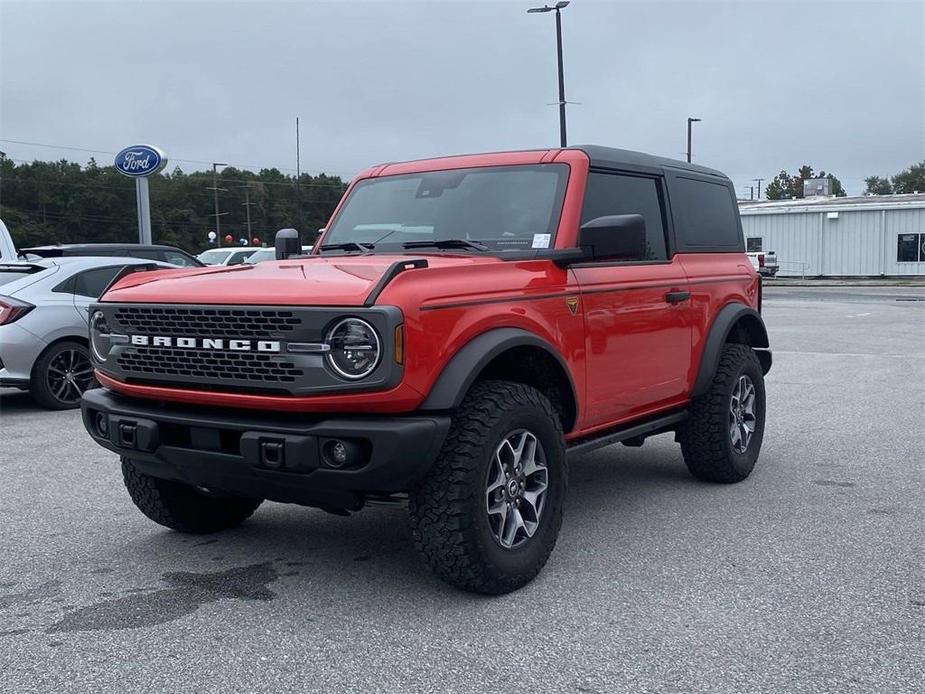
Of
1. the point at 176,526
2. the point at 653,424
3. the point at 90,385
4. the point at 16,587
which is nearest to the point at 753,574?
the point at 653,424

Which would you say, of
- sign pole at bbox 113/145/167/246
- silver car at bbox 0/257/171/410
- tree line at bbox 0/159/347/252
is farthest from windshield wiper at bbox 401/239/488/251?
tree line at bbox 0/159/347/252

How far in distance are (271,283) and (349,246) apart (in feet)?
4.71

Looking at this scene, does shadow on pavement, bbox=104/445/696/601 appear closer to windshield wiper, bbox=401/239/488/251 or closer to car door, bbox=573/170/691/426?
car door, bbox=573/170/691/426

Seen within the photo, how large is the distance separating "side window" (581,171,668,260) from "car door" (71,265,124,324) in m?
6.13

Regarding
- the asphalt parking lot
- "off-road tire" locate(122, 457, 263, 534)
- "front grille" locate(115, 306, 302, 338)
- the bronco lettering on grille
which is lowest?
the asphalt parking lot

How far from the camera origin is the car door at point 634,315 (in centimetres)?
511

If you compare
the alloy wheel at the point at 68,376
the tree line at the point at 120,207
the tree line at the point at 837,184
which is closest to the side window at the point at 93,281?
the alloy wheel at the point at 68,376

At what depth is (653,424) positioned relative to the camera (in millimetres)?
5750

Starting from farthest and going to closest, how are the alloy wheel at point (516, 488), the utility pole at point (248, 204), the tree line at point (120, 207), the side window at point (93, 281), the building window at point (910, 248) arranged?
the utility pole at point (248, 204) < the tree line at point (120, 207) < the building window at point (910, 248) < the side window at point (93, 281) < the alloy wheel at point (516, 488)

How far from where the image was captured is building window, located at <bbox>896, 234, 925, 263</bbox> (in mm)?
43469

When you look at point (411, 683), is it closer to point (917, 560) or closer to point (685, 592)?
point (685, 592)

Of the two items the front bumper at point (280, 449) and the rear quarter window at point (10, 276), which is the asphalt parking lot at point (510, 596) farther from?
the rear quarter window at point (10, 276)

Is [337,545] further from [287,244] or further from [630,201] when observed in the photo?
[630,201]

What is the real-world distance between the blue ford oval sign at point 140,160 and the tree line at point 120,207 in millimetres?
37678
